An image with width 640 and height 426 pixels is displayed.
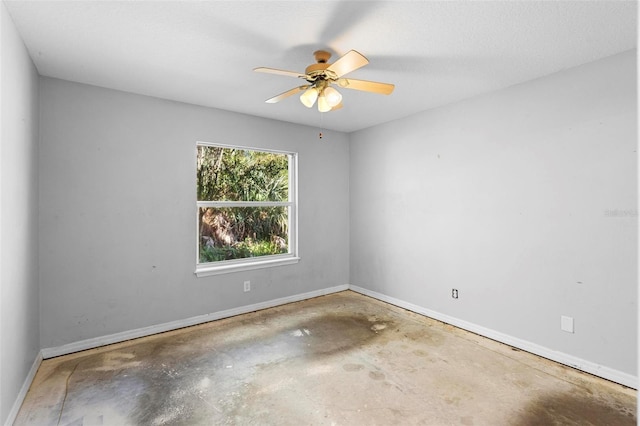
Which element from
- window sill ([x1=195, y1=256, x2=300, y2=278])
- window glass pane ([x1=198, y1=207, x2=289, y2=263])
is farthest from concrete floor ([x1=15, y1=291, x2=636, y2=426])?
window glass pane ([x1=198, y1=207, x2=289, y2=263])

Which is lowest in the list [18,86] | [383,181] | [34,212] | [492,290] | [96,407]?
[96,407]

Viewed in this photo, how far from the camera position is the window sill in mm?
3547

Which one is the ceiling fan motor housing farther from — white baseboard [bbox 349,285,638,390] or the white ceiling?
white baseboard [bbox 349,285,638,390]

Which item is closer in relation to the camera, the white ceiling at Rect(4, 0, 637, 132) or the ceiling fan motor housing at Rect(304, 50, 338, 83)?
the white ceiling at Rect(4, 0, 637, 132)

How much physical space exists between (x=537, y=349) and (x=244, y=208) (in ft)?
10.9

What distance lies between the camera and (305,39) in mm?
2127

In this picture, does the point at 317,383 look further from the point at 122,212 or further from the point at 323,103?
the point at 122,212

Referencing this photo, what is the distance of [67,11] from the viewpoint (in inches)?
72.8

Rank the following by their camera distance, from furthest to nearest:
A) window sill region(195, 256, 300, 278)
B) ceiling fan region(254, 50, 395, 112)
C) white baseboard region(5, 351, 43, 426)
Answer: window sill region(195, 256, 300, 278) → ceiling fan region(254, 50, 395, 112) → white baseboard region(5, 351, 43, 426)

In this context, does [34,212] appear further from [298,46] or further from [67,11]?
[298,46]

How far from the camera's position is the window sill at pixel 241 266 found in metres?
3.55

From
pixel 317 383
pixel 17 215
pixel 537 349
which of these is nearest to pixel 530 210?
pixel 537 349

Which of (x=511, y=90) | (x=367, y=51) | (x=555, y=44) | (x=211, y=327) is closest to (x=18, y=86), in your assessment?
(x=367, y=51)

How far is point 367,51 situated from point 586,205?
2.11 metres
